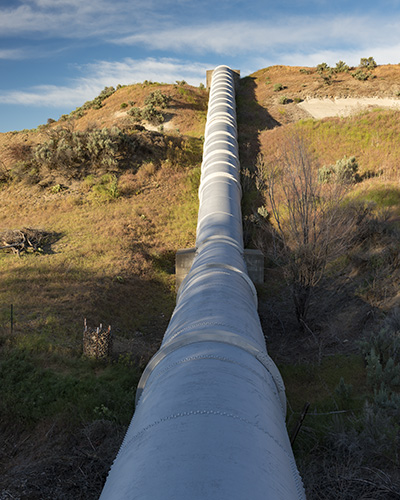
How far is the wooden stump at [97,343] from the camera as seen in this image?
7.74 meters

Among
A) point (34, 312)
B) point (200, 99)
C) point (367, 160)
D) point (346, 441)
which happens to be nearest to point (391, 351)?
point (346, 441)

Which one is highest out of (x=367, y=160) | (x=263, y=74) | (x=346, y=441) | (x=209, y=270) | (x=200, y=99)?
(x=263, y=74)

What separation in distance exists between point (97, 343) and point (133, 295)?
3.62 m

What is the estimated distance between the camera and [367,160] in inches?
653

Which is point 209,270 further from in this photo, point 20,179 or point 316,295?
point 20,179

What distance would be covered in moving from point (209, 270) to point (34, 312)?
16.8ft

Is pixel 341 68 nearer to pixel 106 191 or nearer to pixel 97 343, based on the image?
pixel 106 191

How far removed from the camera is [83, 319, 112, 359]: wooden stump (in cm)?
774

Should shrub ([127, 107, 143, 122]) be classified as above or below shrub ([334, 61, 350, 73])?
below

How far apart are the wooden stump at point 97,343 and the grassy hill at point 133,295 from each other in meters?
0.21

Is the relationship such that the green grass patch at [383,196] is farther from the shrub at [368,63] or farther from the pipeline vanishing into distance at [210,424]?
the shrub at [368,63]

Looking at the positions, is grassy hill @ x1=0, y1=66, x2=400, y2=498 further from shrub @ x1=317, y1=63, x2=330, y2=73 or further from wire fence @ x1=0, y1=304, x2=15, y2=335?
shrub @ x1=317, y1=63, x2=330, y2=73

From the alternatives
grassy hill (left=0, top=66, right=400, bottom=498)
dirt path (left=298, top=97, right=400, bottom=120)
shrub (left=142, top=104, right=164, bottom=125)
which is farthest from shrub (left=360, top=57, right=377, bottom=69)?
shrub (left=142, top=104, right=164, bottom=125)

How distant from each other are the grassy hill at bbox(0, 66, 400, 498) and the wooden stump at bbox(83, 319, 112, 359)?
0.21m
